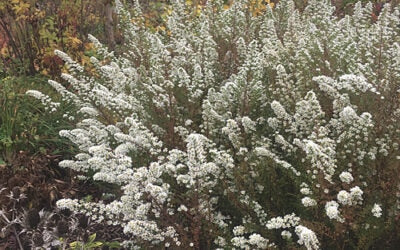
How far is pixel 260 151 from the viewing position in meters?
2.51

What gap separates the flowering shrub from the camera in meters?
2.42

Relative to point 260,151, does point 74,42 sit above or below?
above

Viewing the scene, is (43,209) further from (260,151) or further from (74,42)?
(74,42)

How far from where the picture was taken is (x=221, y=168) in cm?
279

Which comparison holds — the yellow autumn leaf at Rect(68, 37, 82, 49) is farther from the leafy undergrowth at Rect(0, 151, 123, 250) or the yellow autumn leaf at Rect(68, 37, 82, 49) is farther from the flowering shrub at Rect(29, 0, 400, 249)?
the leafy undergrowth at Rect(0, 151, 123, 250)

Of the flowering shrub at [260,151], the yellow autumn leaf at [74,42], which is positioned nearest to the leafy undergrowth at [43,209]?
the flowering shrub at [260,151]

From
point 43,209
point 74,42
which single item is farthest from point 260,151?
point 74,42

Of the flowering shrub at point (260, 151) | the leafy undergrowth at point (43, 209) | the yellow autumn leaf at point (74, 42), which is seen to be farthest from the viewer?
the yellow autumn leaf at point (74, 42)

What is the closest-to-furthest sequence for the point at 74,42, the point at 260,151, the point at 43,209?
the point at 260,151, the point at 43,209, the point at 74,42

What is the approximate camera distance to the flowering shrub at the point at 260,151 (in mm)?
2422

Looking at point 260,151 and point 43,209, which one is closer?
point 260,151

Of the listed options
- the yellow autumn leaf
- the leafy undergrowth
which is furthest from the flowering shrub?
the yellow autumn leaf

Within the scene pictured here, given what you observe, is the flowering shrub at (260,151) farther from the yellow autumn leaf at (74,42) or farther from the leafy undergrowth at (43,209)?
the yellow autumn leaf at (74,42)

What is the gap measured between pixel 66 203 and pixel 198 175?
0.71m
